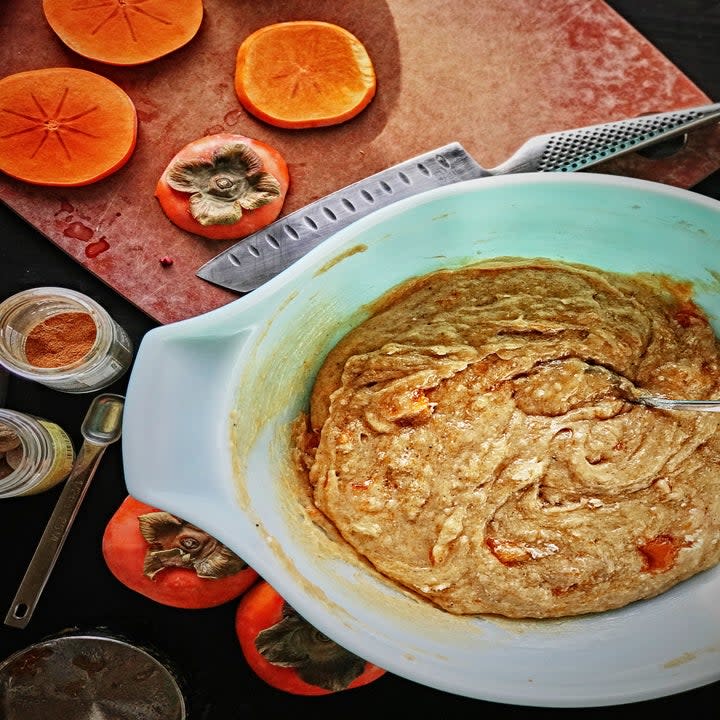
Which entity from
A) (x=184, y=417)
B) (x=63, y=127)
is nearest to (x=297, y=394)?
(x=184, y=417)

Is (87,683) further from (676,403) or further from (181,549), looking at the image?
(676,403)

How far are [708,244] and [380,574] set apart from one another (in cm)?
90

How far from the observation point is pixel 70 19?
1759 millimetres

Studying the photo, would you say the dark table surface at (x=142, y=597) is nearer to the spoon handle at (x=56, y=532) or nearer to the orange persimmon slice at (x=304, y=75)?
the spoon handle at (x=56, y=532)

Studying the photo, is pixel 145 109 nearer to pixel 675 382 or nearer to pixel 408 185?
pixel 408 185

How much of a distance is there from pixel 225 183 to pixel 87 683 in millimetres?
1233

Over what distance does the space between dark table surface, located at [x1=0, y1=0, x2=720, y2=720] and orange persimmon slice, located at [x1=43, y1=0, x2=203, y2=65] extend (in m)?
0.46

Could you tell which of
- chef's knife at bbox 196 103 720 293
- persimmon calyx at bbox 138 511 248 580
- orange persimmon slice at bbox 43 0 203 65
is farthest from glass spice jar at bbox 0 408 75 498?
orange persimmon slice at bbox 43 0 203 65

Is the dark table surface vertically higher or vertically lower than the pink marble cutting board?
lower

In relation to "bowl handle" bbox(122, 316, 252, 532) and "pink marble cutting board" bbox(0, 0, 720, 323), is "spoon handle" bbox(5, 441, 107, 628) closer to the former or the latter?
"pink marble cutting board" bbox(0, 0, 720, 323)

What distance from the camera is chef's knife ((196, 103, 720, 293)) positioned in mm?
1650

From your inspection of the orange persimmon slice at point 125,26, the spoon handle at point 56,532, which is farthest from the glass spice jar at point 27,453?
the orange persimmon slice at point 125,26

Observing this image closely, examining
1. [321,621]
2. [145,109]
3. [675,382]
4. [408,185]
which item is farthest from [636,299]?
[145,109]

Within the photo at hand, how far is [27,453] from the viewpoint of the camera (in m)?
1.66
